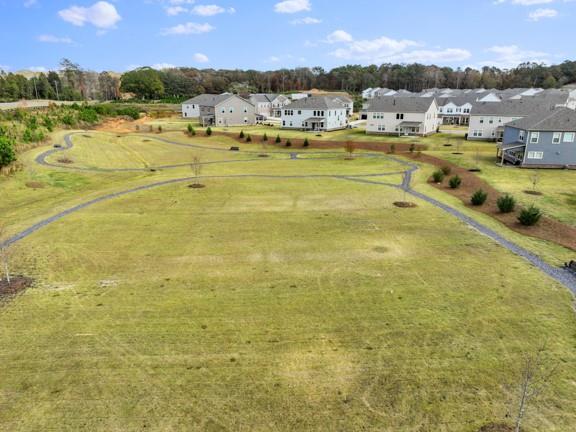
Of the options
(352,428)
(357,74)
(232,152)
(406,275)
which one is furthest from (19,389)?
(357,74)

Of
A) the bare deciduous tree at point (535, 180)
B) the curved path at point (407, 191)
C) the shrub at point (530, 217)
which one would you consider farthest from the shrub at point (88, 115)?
the shrub at point (530, 217)

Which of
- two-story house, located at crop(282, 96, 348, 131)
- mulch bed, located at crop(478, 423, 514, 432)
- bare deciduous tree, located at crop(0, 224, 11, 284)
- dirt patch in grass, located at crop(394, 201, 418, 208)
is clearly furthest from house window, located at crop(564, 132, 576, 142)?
bare deciduous tree, located at crop(0, 224, 11, 284)

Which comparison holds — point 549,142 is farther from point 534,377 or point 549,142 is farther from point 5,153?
point 5,153

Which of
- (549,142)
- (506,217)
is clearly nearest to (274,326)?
(506,217)

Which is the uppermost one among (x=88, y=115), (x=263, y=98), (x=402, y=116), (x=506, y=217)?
(x=263, y=98)

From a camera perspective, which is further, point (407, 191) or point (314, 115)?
point (314, 115)
